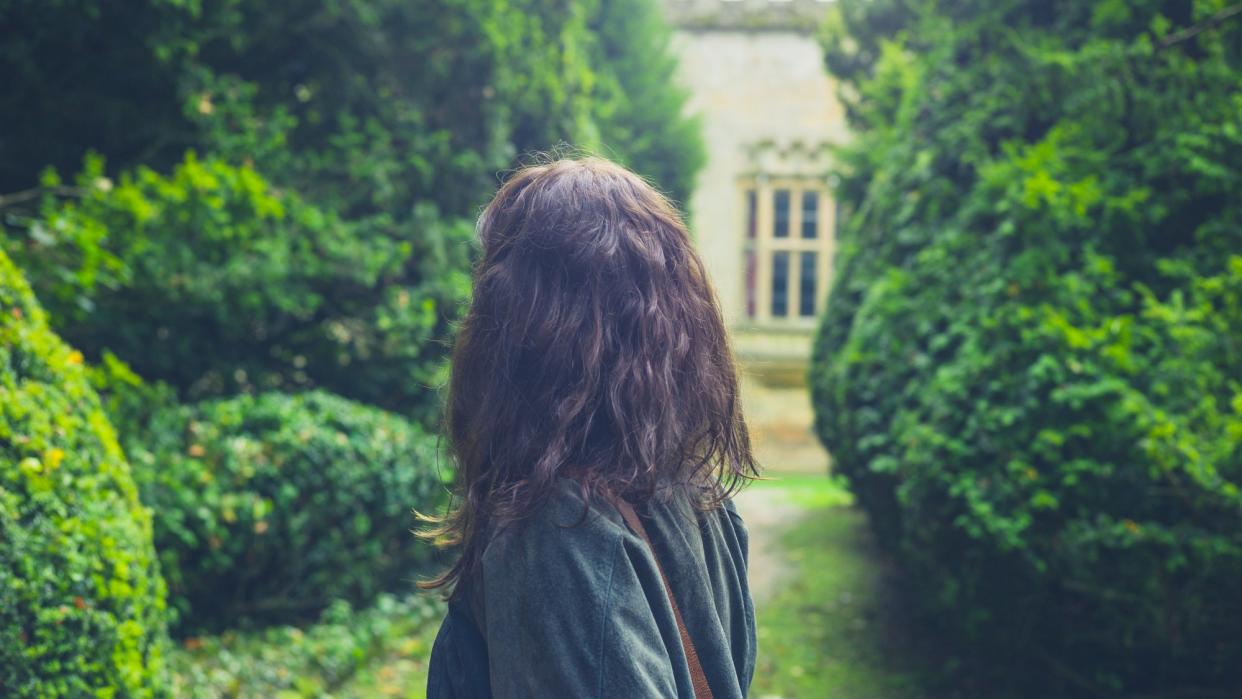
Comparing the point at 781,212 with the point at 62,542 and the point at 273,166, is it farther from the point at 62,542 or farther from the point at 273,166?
the point at 62,542

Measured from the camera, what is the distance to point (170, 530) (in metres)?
4.67

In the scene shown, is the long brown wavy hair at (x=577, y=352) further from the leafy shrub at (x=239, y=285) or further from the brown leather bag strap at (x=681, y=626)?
the leafy shrub at (x=239, y=285)

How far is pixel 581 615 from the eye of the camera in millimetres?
1411

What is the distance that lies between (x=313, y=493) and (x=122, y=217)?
1707 millimetres

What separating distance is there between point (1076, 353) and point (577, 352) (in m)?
3.21

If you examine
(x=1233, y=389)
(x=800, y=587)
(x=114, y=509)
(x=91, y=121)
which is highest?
(x=91, y=121)

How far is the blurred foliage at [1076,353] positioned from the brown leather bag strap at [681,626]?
2837 millimetres

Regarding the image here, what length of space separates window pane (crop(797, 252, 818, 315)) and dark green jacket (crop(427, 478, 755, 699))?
1786 cm

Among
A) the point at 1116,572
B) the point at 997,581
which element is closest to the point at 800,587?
the point at 997,581

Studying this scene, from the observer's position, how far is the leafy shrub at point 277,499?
15.8 feet

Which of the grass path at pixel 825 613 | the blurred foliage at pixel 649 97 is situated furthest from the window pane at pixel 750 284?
the grass path at pixel 825 613

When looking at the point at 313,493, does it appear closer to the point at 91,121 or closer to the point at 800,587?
the point at 91,121

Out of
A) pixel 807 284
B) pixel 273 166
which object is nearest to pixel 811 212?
pixel 807 284

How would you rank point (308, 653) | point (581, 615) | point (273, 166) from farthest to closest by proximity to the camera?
point (273, 166) → point (308, 653) → point (581, 615)
